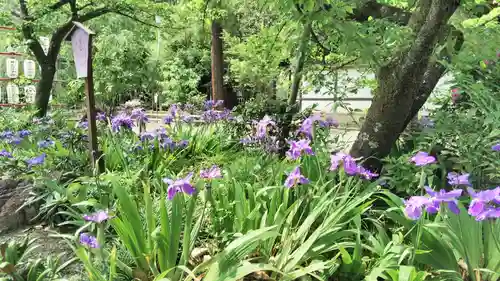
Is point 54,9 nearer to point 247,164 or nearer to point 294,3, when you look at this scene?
point 247,164

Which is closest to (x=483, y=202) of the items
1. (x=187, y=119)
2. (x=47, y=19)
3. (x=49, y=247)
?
(x=49, y=247)

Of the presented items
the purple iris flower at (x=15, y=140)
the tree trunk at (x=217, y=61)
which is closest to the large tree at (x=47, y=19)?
the purple iris flower at (x=15, y=140)

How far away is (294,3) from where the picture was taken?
2207 millimetres

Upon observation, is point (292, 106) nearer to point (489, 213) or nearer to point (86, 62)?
point (86, 62)

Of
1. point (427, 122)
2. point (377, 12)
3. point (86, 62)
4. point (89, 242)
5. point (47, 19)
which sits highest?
point (47, 19)

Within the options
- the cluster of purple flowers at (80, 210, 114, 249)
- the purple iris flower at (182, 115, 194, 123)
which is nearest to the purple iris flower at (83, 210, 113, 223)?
the cluster of purple flowers at (80, 210, 114, 249)

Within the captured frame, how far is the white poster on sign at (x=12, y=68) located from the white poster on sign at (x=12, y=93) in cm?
23

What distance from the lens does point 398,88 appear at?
270 cm

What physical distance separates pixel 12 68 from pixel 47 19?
321 centimetres

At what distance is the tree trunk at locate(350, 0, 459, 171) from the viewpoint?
8.37ft

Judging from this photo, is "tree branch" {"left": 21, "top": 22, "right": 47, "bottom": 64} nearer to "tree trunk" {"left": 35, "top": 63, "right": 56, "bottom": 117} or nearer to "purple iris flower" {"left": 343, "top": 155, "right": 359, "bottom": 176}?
"tree trunk" {"left": 35, "top": 63, "right": 56, "bottom": 117}

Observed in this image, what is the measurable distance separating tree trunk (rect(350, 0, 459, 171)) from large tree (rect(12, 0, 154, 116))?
626 cm

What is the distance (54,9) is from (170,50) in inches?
595

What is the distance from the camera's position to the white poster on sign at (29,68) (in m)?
9.80
